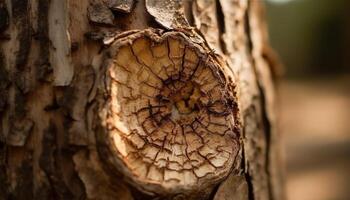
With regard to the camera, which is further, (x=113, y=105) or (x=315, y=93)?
(x=315, y=93)

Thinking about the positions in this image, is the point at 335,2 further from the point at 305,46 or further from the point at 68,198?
the point at 68,198

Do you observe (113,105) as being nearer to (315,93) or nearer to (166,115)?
(166,115)

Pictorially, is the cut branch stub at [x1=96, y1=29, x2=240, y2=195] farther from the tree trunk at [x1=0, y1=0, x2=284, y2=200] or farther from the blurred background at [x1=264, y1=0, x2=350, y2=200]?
the blurred background at [x1=264, y1=0, x2=350, y2=200]

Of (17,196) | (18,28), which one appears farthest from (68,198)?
(18,28)

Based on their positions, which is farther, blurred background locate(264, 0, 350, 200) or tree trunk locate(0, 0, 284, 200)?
blurred background locate(264, 0, 350, 200)

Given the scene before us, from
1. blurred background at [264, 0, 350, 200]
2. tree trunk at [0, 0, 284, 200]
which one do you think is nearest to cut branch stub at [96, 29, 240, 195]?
tree trunk at [0, 0, 284, 200]

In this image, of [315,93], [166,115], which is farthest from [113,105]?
[315,93]
